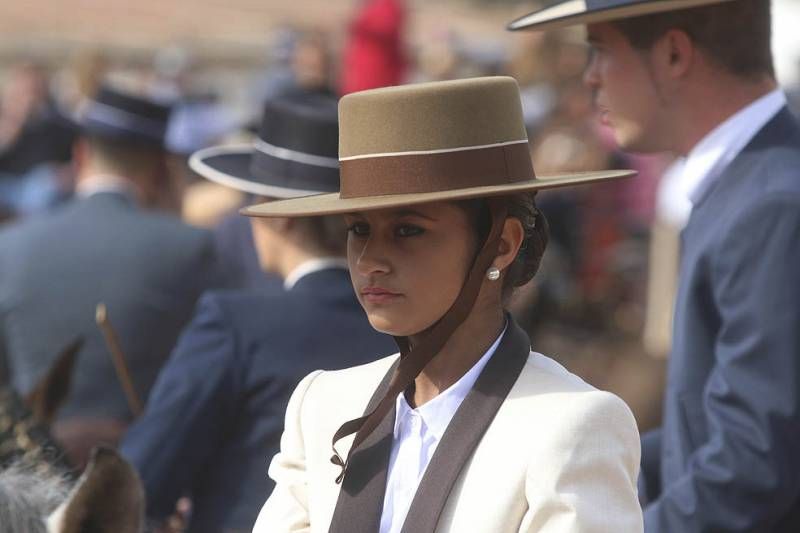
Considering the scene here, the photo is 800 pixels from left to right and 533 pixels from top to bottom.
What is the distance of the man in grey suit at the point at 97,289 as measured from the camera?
5.06 m

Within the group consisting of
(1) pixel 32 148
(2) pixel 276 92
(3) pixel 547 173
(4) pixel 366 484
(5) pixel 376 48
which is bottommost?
(1) pixel 32 148

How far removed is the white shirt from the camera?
2223 mm

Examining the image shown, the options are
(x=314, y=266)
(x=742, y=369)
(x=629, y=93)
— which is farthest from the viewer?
(x=314, y=266)

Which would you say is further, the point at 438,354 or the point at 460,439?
the point at 438,354

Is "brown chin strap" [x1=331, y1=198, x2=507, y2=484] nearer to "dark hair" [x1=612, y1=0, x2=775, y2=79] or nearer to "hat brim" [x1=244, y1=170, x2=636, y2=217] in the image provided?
"hat brim" [x1=244, y1=170, x2=636, y2=217]

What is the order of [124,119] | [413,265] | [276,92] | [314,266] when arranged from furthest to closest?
[276,92] → [124,119] → [314,266] → [413,265]

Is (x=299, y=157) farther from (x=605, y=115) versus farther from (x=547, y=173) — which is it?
(x=547, y=173)

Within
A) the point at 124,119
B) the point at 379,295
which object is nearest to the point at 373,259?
the point at 379,295

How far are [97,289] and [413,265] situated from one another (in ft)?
10.0

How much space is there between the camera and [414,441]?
88.8 inches

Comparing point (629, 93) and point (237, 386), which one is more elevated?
point (629, 93)

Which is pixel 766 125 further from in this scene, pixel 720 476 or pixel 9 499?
pixel 9 499

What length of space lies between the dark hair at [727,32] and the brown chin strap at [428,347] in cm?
139

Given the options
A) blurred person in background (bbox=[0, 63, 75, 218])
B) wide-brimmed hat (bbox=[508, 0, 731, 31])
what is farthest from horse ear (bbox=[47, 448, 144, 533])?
blurred person in background (bbox=[0, 63, 75, 218])
